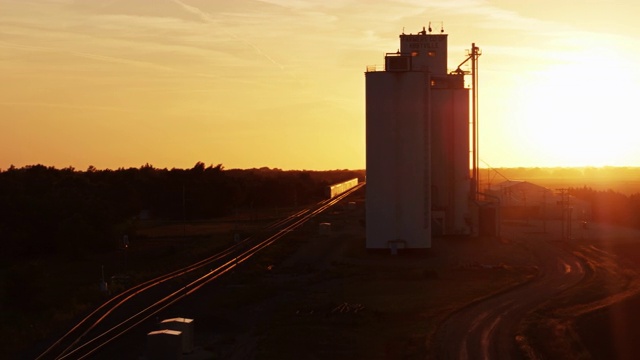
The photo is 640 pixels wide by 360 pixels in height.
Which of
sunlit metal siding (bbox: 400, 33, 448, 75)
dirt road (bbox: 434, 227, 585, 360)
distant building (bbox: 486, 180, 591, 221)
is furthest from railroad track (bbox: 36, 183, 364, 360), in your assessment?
distant building (bbox: 486, 180, 591, 221)

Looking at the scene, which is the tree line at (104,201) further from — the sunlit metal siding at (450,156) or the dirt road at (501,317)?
the dirt road at (501,317)

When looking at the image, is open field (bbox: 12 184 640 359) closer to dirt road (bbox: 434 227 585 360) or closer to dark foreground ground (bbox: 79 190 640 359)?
dark foreground ground (bbox: 79 190 640 359)

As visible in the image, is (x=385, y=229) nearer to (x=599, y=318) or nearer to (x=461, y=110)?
(x=461, y=110)

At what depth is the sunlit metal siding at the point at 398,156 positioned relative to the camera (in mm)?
55219

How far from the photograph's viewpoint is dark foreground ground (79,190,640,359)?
30.6 meters

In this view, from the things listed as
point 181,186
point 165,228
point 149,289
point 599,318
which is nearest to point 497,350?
point 599,318

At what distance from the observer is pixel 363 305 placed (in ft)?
127

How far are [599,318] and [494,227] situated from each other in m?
32.3

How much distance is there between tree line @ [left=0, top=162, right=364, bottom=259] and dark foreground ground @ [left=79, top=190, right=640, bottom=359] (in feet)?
62.6

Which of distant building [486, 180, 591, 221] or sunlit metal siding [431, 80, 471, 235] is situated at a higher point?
sunlit metal siding [431, 80, 471, 235]

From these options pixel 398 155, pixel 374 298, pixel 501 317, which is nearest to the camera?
pixel 501 317

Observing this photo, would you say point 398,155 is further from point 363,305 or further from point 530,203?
point 530,203

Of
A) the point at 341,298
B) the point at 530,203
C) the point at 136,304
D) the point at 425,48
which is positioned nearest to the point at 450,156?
the point at 425,48

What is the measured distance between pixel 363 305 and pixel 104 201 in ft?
165
